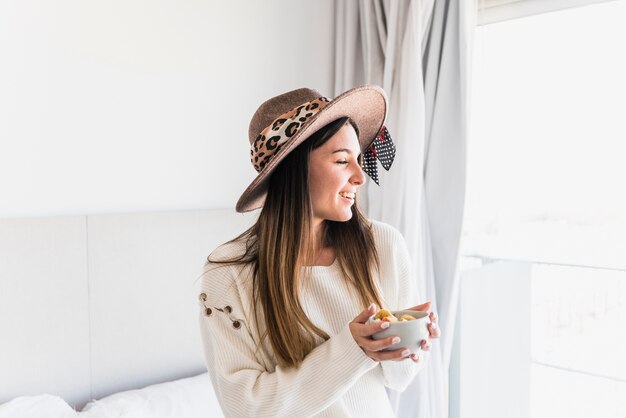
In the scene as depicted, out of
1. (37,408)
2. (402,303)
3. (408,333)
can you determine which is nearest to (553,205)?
(402,303)

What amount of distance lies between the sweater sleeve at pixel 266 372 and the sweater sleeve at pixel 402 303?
179 millimetres

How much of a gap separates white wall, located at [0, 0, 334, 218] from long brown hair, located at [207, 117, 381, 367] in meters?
0.81

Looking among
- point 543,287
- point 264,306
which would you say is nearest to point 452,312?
point 543,287

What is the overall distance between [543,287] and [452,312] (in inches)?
29.7

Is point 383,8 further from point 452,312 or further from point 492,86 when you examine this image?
point 452,312

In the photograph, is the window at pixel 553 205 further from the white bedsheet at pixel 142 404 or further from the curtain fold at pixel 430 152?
the white bedsheet at pixel 142 404

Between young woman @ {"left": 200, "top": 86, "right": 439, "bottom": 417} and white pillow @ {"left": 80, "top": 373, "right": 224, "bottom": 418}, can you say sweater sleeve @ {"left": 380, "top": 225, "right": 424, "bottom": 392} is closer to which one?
young woman @ {"left": 200, "top": 86, "right": 439, "bottom": 417}

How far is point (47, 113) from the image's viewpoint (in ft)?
5.93

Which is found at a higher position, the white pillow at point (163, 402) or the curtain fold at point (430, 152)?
the curtain fold at point (430, 152)

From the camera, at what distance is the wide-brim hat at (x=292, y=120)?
125 cm

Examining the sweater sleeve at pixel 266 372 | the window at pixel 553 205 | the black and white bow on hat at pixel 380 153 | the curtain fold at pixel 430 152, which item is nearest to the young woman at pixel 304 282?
the sweater sleeve at pixel 266 372

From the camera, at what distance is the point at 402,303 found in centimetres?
137

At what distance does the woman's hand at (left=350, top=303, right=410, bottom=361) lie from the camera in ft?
3.43

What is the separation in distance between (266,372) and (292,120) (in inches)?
20.9
